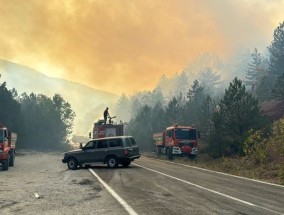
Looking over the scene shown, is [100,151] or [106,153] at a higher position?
[100,151]

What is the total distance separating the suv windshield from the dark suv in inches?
372

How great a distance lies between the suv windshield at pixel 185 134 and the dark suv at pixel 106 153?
9446mm

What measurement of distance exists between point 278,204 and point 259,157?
558 inches

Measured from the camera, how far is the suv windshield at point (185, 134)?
3316 centimetres

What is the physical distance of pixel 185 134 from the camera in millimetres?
33250

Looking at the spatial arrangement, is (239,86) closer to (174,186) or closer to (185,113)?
(174,186)

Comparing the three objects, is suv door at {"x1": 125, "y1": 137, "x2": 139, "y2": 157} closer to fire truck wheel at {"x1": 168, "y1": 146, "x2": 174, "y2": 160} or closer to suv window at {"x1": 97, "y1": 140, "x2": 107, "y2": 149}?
suv window at {"x1": 97, "y1": 140, "x2": 107, "y2": 149}

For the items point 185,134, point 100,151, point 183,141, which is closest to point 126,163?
point 100,151

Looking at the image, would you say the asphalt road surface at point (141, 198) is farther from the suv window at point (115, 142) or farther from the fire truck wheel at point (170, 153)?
the fire truck wheel at point (170, 153)

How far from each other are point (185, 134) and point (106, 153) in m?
11.2

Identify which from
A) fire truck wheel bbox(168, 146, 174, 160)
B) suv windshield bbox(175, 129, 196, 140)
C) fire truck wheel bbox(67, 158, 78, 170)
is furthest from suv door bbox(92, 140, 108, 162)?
fire truck wheel bbox(168, 146, 174, 160)

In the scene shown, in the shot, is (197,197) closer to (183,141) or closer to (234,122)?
(234,122)

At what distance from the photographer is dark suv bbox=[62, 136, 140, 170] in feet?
77.3

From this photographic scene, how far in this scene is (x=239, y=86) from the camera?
31891 mm
